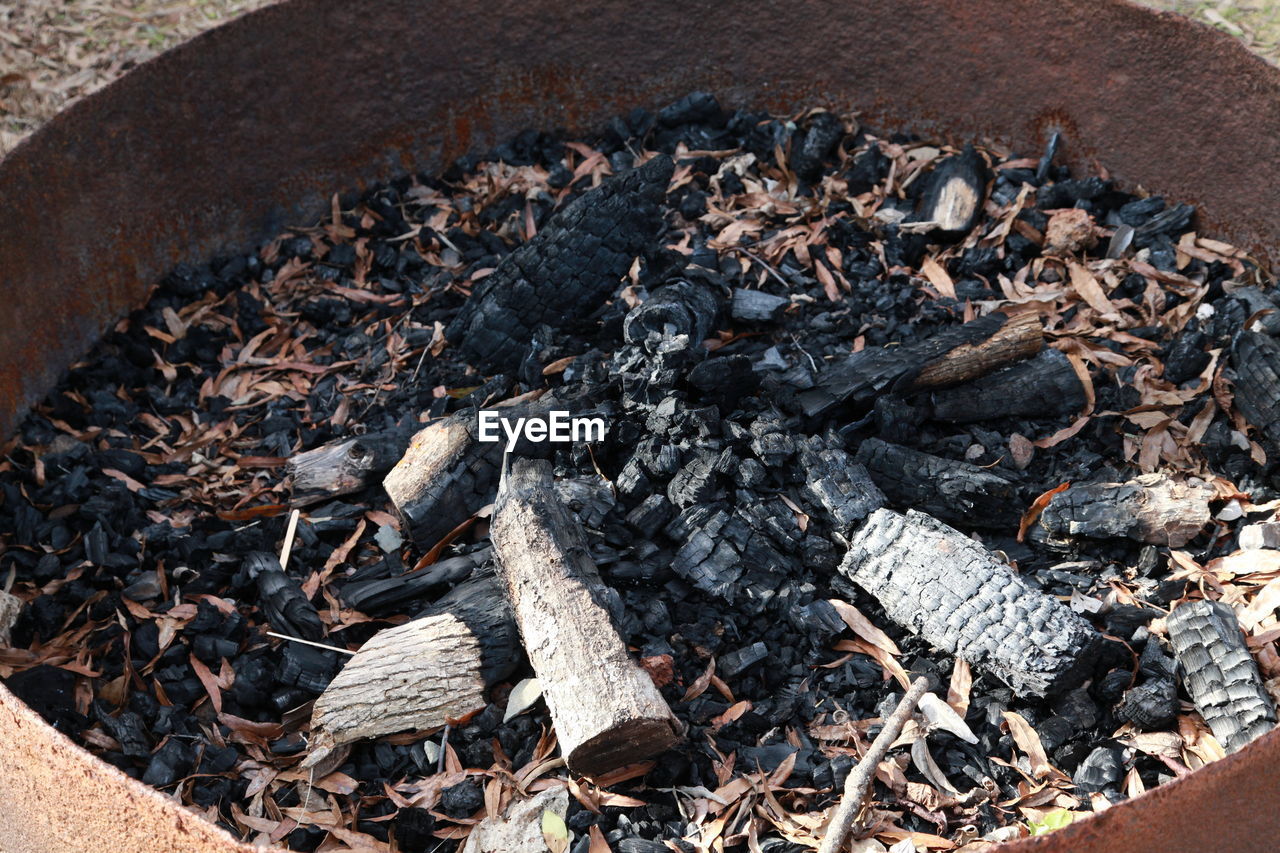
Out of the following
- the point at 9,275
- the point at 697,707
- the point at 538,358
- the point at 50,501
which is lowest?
the point at 697,707

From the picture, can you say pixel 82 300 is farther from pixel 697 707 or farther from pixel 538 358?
pixel 697 707

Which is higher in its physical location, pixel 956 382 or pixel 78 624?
pixel 956 382

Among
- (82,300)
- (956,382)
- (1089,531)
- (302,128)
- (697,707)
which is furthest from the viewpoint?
(302,128)

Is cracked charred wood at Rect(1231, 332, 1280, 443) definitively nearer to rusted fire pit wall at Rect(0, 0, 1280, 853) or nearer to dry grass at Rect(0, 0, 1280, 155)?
rusted fire pit wall at Rect(0, 0, 1280, 853)

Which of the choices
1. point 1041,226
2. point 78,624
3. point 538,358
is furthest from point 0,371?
point 1041,226

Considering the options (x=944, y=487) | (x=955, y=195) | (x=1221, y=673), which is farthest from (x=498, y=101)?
(x=1221, y=673)

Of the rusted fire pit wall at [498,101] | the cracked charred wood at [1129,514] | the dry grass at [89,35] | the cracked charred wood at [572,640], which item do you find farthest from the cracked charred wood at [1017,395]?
the dry grass at [89,35]

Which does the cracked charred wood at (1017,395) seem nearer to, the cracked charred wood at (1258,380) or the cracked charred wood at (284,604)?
the cracked charred wood at (1258,380)
